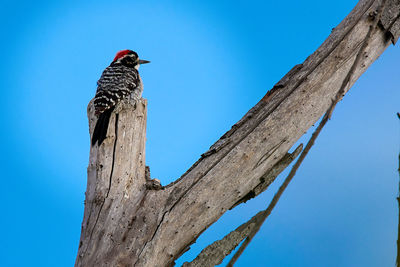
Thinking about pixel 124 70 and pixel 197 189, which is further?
pixel 124 70

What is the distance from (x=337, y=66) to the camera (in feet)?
8.30

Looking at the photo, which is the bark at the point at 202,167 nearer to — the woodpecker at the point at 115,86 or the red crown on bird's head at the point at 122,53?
the woodpecker at the point at 115,86

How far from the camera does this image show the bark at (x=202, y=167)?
225cm

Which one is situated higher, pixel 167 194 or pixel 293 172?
pixel 167 194

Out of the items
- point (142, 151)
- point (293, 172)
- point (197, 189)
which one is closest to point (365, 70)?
point (197, 189)

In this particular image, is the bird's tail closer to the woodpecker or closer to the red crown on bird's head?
the woodpecker

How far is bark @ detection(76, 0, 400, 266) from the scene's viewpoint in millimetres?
2254

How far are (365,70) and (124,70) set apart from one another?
190 centimetres

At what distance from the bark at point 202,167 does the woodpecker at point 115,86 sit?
2.9 inches

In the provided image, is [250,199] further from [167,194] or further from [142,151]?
[142,151]

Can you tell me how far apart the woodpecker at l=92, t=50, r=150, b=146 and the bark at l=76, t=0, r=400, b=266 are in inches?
2.9

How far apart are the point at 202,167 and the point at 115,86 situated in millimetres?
1116

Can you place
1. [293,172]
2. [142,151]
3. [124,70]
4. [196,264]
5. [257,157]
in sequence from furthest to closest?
[124,70], [142,151], [257,157], [196,264], [293,172]

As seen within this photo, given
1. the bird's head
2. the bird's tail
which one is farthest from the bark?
the bird's head
